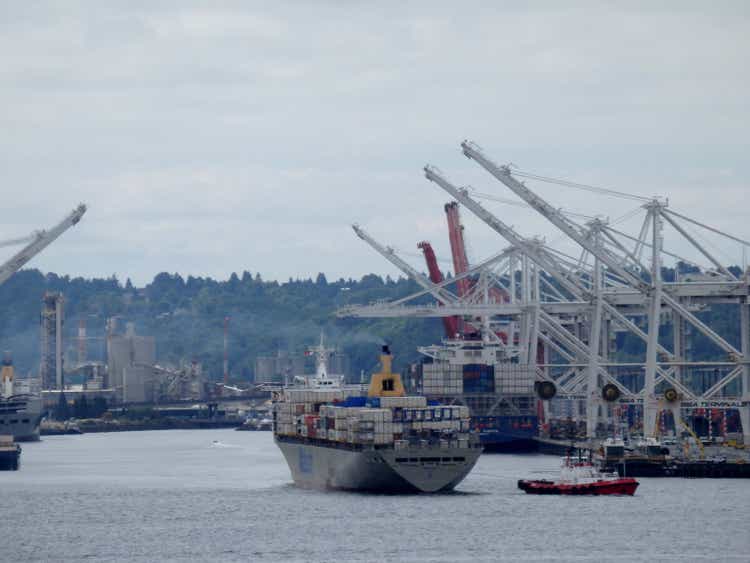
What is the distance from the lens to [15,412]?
164125mm

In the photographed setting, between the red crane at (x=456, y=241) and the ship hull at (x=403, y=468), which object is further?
the red crane at (x=456, y=241)

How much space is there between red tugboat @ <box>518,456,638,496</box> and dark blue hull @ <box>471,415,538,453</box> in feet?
143

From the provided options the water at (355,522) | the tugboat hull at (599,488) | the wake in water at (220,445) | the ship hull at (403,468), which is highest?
the wake in water at (220,445)

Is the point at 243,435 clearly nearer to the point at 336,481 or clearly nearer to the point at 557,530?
the point at 336,481

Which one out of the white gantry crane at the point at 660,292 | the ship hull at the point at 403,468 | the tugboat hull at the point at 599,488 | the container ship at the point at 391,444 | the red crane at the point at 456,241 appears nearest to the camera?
the ship hull at the point at 403,468

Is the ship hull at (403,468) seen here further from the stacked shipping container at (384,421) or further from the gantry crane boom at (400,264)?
the gantry crane boom at (400,264)

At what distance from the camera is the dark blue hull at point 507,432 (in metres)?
131

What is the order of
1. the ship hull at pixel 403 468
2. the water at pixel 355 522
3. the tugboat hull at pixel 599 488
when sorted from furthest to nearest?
the tugboat hull at pixel 599 488 < the ship hull at pixel 403 468 < the water at pixel 355 522

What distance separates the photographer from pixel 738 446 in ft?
371

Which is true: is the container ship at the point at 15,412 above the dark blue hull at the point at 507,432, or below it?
above

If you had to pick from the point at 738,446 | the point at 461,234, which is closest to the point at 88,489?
the point at 738,446

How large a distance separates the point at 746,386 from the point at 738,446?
529 centimetres

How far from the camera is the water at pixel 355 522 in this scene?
2648 inches

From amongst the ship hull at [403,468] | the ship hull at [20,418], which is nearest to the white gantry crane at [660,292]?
the ship hull at [403,468]
